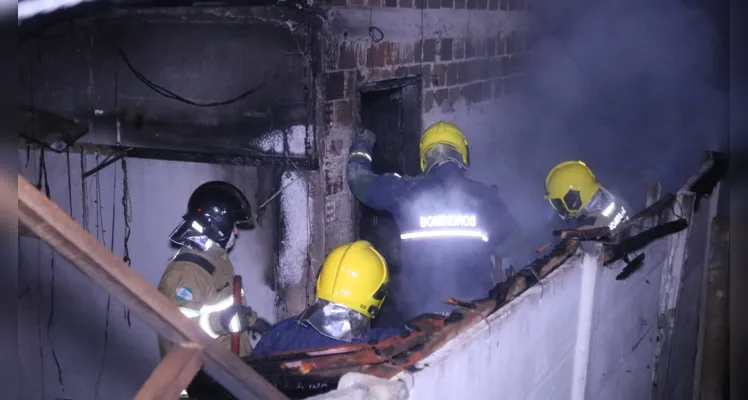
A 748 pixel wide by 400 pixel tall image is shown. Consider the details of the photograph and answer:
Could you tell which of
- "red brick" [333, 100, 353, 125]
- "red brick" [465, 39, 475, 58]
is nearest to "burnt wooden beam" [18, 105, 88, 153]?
"red brick" [333, 100, 353, 125]

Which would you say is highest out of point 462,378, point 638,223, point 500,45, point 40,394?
point 500,45

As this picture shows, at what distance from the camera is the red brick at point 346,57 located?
4.47 metres

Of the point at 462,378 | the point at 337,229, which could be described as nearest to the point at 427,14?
the point at 337,229

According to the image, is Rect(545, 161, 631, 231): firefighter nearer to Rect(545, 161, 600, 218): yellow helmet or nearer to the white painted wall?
Rect(545, 161, 600, 218): yellow helmet

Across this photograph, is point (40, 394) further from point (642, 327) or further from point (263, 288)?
point (642, 327)

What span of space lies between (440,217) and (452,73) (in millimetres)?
2139

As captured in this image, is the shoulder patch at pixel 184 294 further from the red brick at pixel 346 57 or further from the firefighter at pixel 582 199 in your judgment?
the firefighter at pixel 582 199

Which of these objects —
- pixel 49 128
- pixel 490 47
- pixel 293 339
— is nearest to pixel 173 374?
pixel 293 339

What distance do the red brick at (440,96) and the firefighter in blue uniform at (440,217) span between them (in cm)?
110

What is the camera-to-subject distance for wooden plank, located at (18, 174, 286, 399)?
153 cm

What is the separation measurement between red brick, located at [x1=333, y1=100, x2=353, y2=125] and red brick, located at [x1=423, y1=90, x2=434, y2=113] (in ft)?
3.96

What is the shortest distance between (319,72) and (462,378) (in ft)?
7.75

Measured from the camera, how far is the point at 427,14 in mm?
5543

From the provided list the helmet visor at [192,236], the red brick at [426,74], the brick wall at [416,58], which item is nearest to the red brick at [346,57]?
the brick wall at [416,58]
